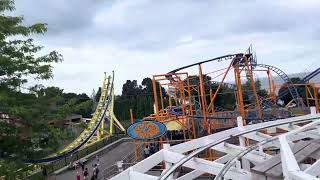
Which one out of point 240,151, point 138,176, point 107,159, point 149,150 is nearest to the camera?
point 138,176

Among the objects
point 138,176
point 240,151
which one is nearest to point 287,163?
point 138,176

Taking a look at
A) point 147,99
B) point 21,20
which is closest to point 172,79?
→ point 21,20

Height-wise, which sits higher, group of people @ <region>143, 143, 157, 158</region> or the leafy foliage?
the leafy foliage

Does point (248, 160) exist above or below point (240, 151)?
below

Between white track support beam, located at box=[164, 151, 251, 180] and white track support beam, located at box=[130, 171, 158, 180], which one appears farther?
white track support beam, located at box=[164, 151, 251, 180]

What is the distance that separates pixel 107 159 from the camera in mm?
30500

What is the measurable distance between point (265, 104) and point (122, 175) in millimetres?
27151

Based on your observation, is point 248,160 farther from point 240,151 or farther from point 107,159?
point 107,159

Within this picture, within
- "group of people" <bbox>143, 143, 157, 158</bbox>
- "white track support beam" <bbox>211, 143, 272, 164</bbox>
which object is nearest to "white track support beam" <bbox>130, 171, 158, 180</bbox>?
"white track support beam" <bbox>211, 143, 272, 164</bbox>

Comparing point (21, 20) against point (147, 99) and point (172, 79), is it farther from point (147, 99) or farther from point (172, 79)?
point (147, 99)

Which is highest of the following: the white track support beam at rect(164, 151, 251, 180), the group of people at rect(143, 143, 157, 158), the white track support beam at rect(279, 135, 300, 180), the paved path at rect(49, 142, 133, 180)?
the white track support beam at rect(279, 135, 300, 180)

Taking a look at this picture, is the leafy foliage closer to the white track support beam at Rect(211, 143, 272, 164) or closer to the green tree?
the green tree

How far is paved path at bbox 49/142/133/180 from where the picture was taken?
24848 mm

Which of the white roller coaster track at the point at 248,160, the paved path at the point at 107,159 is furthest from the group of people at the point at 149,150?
the white roller coaster track at the point at 248,160
